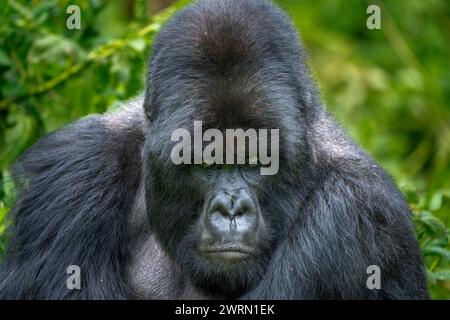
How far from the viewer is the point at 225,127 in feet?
14.6

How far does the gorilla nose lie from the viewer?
429 centimetres

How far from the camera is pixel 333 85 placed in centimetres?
1006

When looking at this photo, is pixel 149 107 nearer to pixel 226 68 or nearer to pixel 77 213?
pixel 226 68

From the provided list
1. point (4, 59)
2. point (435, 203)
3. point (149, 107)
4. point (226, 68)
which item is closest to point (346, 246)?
point (226, 68)

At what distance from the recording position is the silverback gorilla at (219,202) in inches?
176

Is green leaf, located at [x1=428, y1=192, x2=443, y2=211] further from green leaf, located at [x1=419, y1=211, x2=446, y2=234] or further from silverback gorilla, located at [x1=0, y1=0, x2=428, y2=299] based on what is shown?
silverback gorilla, located at [x1=0, y1=0, x2=428, y2=299]

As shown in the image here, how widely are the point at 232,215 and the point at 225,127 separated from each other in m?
0.43

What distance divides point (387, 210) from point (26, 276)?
183 cm

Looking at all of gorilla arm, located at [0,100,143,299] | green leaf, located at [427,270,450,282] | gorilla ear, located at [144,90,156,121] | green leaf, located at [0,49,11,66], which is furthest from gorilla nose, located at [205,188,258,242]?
green leaf, located at [0,49,11,66]

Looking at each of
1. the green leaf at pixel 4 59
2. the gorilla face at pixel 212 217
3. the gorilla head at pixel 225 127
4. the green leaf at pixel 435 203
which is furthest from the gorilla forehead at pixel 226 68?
the green leaf at pixel 4 59

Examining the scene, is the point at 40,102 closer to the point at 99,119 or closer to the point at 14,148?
the point at 14,148

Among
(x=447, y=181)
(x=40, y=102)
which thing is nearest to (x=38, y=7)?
(x=40, y=102)

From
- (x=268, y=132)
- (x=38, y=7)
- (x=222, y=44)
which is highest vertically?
(x=38, y=7)

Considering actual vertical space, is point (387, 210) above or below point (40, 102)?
below
